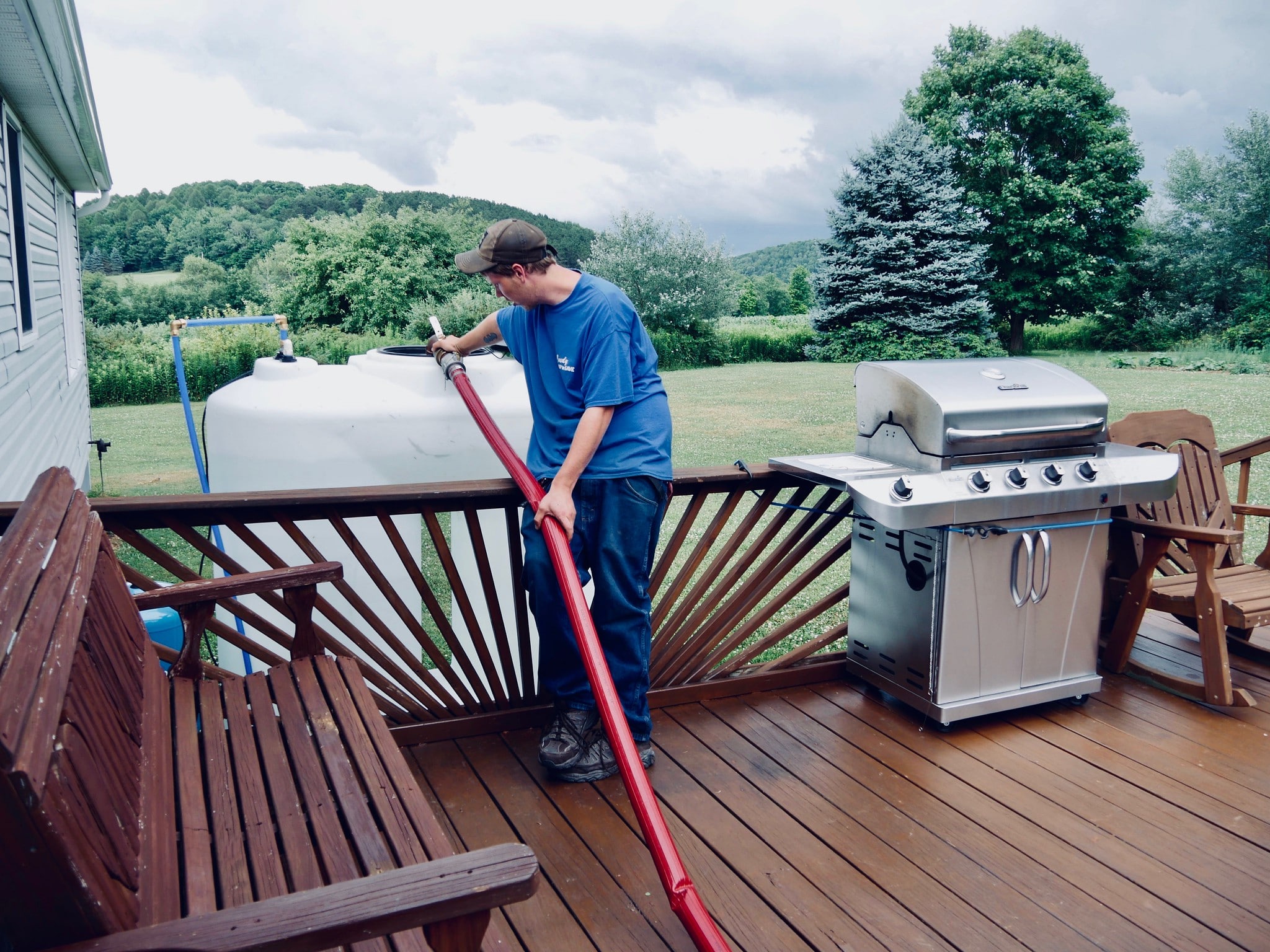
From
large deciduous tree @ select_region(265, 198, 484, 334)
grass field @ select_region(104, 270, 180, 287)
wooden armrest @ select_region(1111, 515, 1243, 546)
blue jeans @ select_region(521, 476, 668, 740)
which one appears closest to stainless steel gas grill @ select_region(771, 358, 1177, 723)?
wooden armrest @ select_region(1111, 515, 1243, 546)

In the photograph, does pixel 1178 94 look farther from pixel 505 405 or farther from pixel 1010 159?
pixel 505 405

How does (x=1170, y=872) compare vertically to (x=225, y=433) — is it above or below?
below

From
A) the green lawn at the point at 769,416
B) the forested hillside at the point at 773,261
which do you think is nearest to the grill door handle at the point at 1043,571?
the green lawn at the point at 769,416

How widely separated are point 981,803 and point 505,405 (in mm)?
2069

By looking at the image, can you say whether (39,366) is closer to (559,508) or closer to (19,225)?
(19,225)

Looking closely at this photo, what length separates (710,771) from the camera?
2.46m

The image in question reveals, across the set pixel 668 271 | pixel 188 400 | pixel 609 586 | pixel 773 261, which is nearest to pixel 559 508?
pixel 609 586

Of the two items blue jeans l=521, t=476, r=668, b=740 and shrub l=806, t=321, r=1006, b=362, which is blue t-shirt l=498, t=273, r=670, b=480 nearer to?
blue jeans l=521, t=476, r=668, b=740

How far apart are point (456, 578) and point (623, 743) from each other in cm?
95

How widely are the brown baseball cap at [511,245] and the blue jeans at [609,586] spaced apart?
1.93 feet

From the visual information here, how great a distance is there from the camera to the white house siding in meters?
4.11

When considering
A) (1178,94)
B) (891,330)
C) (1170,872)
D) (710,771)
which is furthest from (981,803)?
(1178,94)

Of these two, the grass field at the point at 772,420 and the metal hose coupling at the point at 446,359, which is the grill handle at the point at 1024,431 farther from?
the grass field at the point at 772,420

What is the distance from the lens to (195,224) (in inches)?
725
